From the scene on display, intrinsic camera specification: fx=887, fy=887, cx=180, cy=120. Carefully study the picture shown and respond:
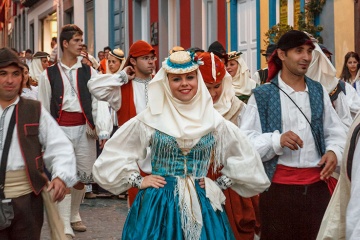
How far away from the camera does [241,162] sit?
205 inches

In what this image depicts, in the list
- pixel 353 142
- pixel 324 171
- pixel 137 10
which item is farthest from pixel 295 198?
pixel 137 10

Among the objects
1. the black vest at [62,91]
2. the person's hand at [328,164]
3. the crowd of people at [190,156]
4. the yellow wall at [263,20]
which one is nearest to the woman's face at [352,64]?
the yellow wall at [263,20]

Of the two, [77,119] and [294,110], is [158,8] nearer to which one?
[77,119]

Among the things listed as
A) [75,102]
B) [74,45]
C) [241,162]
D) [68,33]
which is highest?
[68,33]

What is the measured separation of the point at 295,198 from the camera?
5.55m

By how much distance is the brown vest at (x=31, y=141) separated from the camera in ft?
16.9

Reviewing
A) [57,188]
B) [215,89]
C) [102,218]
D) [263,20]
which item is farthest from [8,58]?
[263,20]

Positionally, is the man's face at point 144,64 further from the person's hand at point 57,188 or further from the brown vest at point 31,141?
the person's hand at point 57,188

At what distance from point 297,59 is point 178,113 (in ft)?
3.06

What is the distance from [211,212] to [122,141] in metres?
0.68

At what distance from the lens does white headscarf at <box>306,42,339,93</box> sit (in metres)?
6.45

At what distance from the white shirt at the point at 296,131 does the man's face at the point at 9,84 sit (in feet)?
4.80

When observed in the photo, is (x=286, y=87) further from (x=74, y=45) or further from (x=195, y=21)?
(x=195, y=21)

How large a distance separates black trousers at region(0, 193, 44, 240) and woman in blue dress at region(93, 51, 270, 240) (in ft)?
1.38
